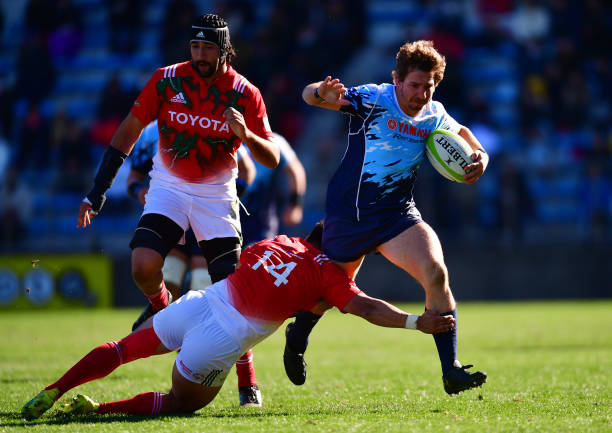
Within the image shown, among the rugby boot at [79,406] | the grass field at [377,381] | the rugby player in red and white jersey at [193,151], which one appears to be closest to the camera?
the grass field at [377,381]

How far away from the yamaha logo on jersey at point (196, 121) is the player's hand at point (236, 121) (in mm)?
491

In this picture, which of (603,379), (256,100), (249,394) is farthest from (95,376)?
(603,379)

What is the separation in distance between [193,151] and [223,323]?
1.62 meters

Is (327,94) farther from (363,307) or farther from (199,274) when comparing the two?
(199,274)

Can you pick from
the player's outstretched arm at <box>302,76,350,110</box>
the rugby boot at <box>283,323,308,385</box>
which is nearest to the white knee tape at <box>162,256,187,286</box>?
the rugby boot at <box>283,323,308,385</box>

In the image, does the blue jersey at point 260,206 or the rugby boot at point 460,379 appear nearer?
the rugby boot at point 460,379

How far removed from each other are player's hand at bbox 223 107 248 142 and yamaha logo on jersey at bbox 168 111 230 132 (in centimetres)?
49

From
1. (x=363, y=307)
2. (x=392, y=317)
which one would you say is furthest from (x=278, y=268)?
(x=392, y=317)

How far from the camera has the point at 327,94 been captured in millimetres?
5961

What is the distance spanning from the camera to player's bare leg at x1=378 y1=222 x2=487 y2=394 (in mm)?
5535

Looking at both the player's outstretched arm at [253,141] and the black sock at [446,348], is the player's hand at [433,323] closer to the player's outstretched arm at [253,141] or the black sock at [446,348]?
the black sock at [446,348]

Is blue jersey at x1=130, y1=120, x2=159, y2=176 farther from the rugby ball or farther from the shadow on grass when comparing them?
the shadow on grass

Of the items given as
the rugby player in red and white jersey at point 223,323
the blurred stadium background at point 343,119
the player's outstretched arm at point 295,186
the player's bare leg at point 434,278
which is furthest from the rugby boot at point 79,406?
the blurred stadium background at point 343,119

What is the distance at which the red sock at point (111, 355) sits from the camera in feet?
17.3
